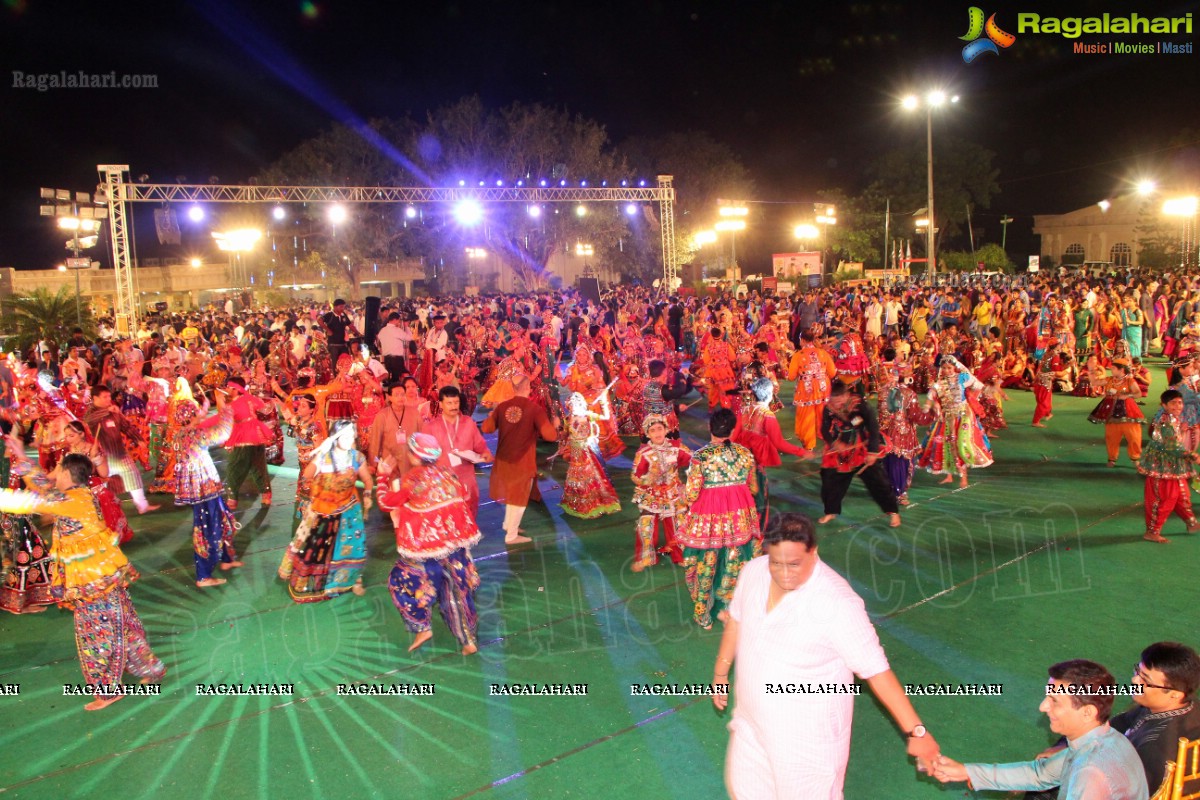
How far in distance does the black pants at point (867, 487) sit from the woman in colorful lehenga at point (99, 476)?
5653 millimetres

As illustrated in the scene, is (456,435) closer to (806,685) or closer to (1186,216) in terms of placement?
(806,685)

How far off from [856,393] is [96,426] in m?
6.88

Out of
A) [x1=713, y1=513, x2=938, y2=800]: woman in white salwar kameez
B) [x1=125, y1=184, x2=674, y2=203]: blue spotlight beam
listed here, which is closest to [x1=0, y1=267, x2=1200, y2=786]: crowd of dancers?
[x1=713, y1=513, x2=938, y2=800]: woman in white salwar kameez

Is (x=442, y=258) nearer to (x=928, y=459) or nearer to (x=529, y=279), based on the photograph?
(x=529, y=279)

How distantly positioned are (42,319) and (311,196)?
11.6 m

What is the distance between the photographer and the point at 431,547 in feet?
16.9

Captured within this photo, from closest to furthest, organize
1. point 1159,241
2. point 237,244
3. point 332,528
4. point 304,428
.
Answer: point 332,528 < point 304,428 < point 1159,241 < point 237,244

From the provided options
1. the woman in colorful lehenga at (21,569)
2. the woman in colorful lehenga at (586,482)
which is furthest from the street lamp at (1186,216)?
the woman in colorful lehenga at (21,569)

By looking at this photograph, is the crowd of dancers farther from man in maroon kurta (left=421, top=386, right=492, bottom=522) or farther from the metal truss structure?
the metal truss structure

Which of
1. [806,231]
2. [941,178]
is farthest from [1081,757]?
[941,178]

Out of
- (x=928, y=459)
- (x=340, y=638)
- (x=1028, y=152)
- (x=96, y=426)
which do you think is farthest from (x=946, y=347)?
(x=1028, y=152)

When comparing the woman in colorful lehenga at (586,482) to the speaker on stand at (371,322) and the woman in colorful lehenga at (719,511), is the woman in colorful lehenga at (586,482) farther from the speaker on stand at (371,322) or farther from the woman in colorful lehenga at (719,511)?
the speaker on stand at (371,322)

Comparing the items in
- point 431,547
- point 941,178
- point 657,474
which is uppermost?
point 941,178

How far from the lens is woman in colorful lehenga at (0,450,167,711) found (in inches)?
185
